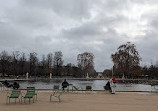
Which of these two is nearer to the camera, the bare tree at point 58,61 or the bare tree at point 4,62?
the bare tree at point 4,62

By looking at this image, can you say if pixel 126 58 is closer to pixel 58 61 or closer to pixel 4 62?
pixel 58 61

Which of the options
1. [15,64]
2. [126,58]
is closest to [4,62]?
[15,64]

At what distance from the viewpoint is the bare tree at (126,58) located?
223 feet

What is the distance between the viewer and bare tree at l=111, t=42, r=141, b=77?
67938mm

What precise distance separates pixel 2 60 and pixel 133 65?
4342cm

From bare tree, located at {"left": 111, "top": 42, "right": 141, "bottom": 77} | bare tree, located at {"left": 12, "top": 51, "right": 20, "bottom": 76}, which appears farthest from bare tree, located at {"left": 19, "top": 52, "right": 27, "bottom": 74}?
bare tree, located at {"left": 111, "top": 42, "right": 141, "bottom": 77}

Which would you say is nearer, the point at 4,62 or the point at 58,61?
the point at 4,62

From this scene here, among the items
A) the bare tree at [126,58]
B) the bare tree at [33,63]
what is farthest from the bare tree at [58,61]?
the bare tree at [126,58]

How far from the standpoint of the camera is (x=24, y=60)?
73312 millimetres

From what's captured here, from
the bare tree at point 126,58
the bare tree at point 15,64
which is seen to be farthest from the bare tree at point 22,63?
the bare tree at point 126,58

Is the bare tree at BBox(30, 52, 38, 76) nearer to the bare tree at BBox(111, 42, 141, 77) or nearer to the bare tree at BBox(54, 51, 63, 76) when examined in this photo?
the bare tree at BBox(54, 51, 63, 76)

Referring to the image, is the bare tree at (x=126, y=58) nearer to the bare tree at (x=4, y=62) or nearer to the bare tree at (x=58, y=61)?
the bare tree at (x=58, y=61)

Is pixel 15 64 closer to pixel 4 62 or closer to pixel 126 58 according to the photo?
pixel 4 62

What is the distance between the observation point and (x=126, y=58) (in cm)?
6831
